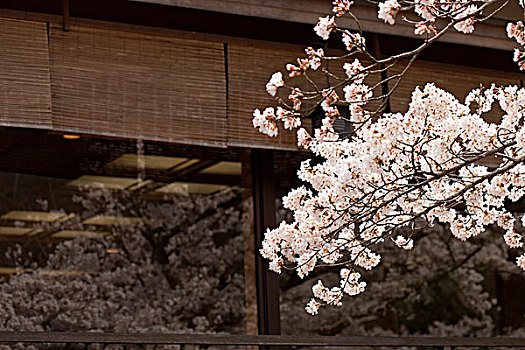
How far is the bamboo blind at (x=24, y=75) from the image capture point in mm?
3682

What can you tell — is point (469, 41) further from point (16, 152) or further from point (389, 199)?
point (16, 152)

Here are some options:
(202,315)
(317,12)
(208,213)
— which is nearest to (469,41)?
(317,12)

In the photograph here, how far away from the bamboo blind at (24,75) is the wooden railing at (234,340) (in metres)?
0.86

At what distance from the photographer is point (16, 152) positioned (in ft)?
15.4

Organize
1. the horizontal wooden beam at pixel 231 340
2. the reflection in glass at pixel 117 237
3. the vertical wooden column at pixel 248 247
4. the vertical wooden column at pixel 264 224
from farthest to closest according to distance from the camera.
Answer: the vertical wooden column at pixel 248 247
the reflection in glass at pixel 117 237
the vertical wooden column at pixel 264 224
the horizontal wooden beam at pixel 231 340

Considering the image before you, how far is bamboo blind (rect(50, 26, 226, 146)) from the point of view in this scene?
151 inches

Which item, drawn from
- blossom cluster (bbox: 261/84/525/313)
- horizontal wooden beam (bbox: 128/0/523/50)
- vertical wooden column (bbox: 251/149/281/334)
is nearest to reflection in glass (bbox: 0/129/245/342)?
vertical wooden column (bbox: 251/149/281/334)

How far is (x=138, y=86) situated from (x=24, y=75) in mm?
498

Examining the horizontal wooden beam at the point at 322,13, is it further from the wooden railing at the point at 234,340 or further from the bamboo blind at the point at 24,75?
the wooden railing at the point at 234,340

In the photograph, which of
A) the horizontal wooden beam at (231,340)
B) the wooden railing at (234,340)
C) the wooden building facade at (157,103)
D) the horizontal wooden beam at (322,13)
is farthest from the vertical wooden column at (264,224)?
the horizontal wooden beam at (322,13)

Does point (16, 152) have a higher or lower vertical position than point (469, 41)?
lower

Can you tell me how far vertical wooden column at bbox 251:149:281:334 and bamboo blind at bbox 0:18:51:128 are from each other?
47.1 inches

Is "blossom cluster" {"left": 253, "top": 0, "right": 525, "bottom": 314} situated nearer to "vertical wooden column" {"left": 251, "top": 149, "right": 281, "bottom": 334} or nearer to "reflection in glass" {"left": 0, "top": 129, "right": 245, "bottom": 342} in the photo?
"vertical wooden column" {"left": 251, "top": 149, "right": 281, "bottom": 334}

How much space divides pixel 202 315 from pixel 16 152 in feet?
4.63
